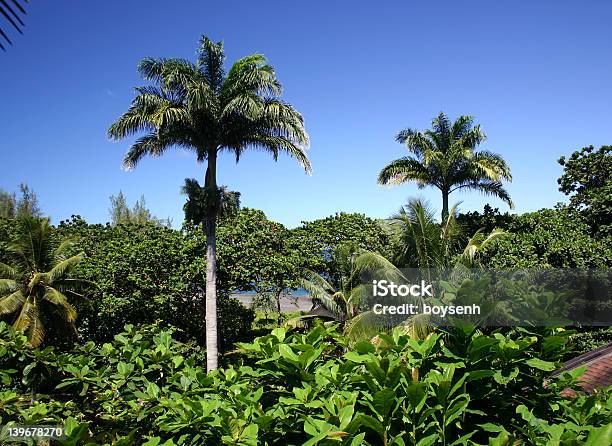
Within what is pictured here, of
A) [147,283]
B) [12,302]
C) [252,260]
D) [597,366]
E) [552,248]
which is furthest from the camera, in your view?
[252,260]

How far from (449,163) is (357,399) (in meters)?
16.1

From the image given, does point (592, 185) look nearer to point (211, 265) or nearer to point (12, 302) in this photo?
point (211, 265)

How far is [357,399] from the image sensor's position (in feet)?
6.25

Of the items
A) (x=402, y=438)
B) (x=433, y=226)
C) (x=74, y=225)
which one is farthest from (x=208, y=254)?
(x=402, y=438)

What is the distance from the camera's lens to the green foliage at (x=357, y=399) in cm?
170

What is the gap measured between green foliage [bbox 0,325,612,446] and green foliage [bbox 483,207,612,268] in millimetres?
13774

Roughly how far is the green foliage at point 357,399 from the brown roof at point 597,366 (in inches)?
174

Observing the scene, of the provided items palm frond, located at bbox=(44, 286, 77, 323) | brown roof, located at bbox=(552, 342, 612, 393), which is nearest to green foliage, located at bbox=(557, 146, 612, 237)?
brown roof, located at bbox=(552, 342, 612, 393)

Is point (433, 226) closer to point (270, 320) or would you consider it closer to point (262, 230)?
point (262, 230)

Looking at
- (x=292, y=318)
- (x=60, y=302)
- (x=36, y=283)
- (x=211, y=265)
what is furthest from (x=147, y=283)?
(x=292, y=318)

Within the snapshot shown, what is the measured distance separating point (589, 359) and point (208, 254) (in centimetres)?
995

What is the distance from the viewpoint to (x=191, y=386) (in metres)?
2.32

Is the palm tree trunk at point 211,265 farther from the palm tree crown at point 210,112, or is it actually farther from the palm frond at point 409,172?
the palm frond at point 409,172

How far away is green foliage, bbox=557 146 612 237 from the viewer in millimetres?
16391
